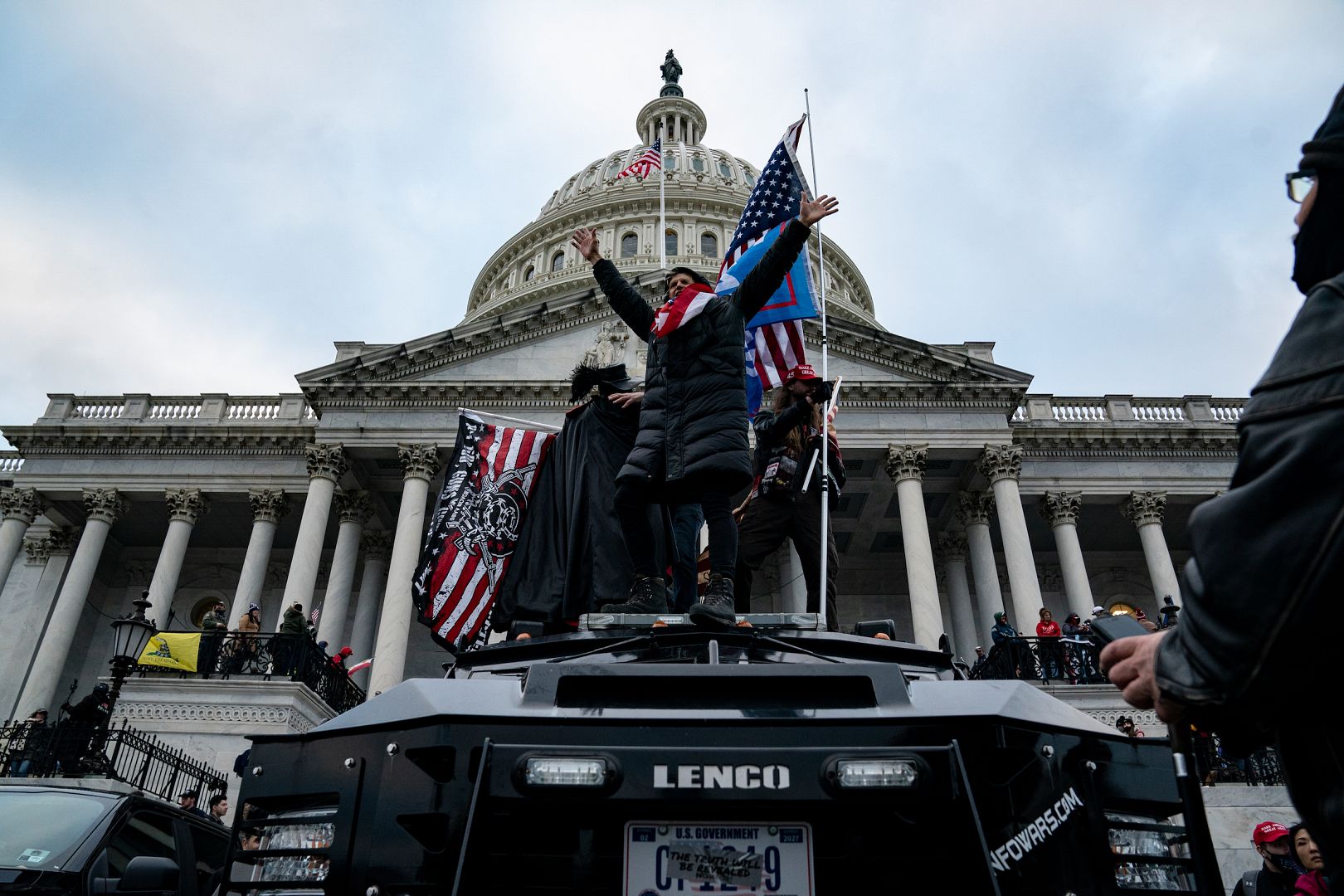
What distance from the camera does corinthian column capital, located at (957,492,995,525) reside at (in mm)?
29750

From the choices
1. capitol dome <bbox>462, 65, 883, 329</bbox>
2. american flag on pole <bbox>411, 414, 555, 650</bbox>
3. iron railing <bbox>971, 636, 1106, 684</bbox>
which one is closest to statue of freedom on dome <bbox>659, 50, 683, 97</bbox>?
capitol dome <bbox>462, 65, 883, 329</bbox>

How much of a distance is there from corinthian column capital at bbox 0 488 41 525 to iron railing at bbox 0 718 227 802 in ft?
59.1

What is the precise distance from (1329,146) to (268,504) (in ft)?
109

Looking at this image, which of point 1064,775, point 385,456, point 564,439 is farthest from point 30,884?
point 385,456

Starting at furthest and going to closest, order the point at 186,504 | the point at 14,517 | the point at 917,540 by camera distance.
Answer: the point at 14,517 < the point at 186,504 < the point at 917,540

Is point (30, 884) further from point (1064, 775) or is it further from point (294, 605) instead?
point (294, 605)

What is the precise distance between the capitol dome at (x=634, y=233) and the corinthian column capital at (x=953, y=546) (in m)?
17.3

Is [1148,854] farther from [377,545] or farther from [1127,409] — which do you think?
[1127,409]

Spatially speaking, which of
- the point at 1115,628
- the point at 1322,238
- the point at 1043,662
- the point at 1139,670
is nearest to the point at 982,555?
the point at 1043,662

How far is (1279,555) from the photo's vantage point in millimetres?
1565

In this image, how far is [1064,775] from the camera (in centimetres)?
276

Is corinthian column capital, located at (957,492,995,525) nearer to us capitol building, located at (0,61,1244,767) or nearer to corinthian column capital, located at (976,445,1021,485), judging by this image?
us capitol building, located at (0,61,1244,767)

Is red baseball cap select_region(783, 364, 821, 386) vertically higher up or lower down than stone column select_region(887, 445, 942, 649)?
lower down

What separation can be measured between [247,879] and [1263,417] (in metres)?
3.15
